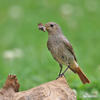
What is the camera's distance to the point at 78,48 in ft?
36.7

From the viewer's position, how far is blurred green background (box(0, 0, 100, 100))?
8.38m

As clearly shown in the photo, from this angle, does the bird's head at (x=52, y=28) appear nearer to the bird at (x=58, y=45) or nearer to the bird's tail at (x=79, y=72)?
the bird at (x=58, y=45)

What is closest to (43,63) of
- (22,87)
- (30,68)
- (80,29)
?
(30,68)

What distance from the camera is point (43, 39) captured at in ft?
38.2

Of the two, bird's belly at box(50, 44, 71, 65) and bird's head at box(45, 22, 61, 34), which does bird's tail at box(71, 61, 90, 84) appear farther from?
bird's head at box(45, 22, 61, 34)

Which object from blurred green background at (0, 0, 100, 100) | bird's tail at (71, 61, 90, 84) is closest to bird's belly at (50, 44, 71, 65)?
bird's tail at (71, 61, 90, 84)

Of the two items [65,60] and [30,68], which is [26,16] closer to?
[30,68]

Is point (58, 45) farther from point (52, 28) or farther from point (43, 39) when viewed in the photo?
point (43, 39)

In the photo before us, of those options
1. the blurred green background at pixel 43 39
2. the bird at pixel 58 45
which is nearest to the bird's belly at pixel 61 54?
the bird at pixel 58 45

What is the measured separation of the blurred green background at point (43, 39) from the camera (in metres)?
8.38

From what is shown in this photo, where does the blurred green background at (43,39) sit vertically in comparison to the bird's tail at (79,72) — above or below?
above

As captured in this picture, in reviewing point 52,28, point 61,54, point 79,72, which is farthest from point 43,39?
point 52,28

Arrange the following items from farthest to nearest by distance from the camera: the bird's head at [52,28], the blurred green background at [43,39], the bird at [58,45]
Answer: the blurred green background at [43,39], the bird at [58,45], the bird's head at [52,28]

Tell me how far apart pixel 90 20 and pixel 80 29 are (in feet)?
2.34
